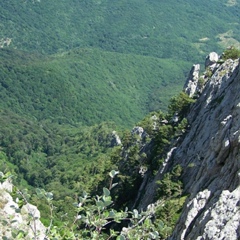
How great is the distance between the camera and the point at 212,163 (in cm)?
3153

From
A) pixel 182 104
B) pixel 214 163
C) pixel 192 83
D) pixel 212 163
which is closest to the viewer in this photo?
pixel 214 163

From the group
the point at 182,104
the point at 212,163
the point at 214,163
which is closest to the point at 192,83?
the point at 182,104

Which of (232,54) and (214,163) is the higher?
(232,54)

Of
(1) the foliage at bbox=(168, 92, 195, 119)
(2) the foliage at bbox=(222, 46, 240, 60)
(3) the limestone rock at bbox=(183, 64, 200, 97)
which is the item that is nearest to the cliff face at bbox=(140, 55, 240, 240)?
(1) the foliage at bbox=(168, 92, 195, 119)

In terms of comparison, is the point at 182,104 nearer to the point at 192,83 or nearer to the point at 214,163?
the point at 192,83

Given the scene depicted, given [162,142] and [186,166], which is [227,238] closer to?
[186,166]

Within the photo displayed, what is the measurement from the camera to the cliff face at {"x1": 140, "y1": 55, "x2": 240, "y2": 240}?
20.6 metres

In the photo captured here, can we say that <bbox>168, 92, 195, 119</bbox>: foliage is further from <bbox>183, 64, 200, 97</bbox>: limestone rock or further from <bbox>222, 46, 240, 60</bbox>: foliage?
<bbox>183, 64, 200, 97</bbox>: limestone rock

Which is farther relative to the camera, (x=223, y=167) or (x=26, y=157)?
(x=26, y=157)

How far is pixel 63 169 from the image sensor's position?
161 meters

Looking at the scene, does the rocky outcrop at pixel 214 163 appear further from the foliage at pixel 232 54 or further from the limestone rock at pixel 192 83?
the limestone rock at pixel 192 83

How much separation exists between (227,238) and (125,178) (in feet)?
163

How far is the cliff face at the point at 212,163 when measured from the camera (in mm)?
20609

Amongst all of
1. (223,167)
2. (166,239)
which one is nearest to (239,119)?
(223,167)
